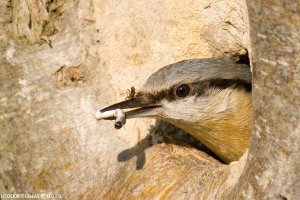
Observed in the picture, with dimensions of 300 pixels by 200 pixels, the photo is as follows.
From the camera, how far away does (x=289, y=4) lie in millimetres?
1733

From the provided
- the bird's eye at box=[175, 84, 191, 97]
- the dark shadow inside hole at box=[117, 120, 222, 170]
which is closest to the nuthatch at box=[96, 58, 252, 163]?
the bird's eye at box=[175, 84, 191, 97]

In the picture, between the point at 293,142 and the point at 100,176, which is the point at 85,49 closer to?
the point at 100,176

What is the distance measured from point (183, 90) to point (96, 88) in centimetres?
62

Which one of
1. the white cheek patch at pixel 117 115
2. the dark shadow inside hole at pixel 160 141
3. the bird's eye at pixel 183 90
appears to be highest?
the bird's eye at pixel 183 90

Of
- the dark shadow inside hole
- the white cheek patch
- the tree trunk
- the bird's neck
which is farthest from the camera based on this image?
the bird's neck

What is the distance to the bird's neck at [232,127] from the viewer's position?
3531mm

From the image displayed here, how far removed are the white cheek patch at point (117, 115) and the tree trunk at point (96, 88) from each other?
0.27m

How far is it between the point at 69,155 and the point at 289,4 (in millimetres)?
2096

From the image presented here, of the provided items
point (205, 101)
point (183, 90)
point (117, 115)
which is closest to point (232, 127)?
point (205, 101)

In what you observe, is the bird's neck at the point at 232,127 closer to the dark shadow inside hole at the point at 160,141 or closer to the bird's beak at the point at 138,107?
the dark shadow inside hole at the point at 160,141

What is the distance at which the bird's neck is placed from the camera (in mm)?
3531

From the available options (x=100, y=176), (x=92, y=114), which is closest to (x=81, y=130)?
(x=92, y=114)

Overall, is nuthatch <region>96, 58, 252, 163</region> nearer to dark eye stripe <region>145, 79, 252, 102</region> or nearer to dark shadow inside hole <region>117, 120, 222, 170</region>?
dark eye stripe <region>145, 79, 252, 102</region>

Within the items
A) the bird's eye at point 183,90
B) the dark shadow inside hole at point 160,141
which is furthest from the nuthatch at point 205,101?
the dark shadow inside hole at point 160,141
